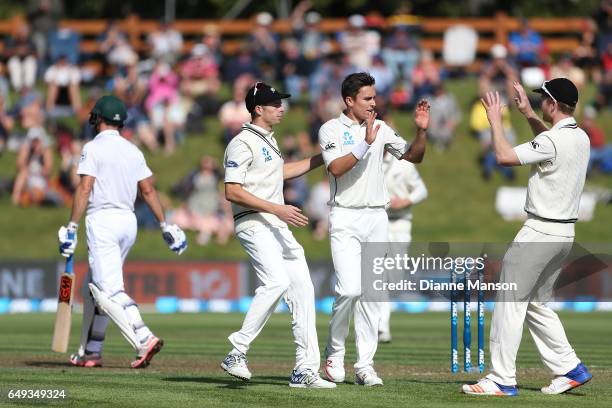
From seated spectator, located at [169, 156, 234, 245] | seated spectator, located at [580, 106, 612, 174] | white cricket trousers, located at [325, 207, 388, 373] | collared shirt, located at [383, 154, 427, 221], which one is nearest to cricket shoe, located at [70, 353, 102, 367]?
white cricket trousers, located at [325, 207, 388, 373]

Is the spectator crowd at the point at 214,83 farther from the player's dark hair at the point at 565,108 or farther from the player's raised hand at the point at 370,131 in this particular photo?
the player's dark hair at the point at 565,108

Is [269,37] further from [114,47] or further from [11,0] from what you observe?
[11,0]

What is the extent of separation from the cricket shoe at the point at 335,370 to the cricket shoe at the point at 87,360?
9.81 feet

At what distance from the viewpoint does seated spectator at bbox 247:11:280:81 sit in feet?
107

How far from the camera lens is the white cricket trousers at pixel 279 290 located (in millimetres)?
11203

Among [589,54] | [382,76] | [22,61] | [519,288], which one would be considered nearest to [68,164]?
[22,61]

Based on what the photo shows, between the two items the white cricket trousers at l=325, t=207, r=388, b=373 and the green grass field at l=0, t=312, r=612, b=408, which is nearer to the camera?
the green grass field at l=0, t=312, r=612, b=408

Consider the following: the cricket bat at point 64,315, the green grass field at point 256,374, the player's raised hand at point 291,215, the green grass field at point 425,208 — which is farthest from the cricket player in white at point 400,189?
the green grass field at point 425,208

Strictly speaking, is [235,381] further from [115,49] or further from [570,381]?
[115,49]

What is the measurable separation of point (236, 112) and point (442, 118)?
15.3 feet

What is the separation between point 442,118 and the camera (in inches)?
1217

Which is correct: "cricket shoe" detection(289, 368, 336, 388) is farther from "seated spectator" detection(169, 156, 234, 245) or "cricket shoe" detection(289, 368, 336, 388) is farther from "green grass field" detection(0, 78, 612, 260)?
"seated spectator" detection(169, 156, 234, 245)

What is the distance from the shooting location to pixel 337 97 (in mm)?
30438

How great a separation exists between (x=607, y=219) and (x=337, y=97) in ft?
21.3
